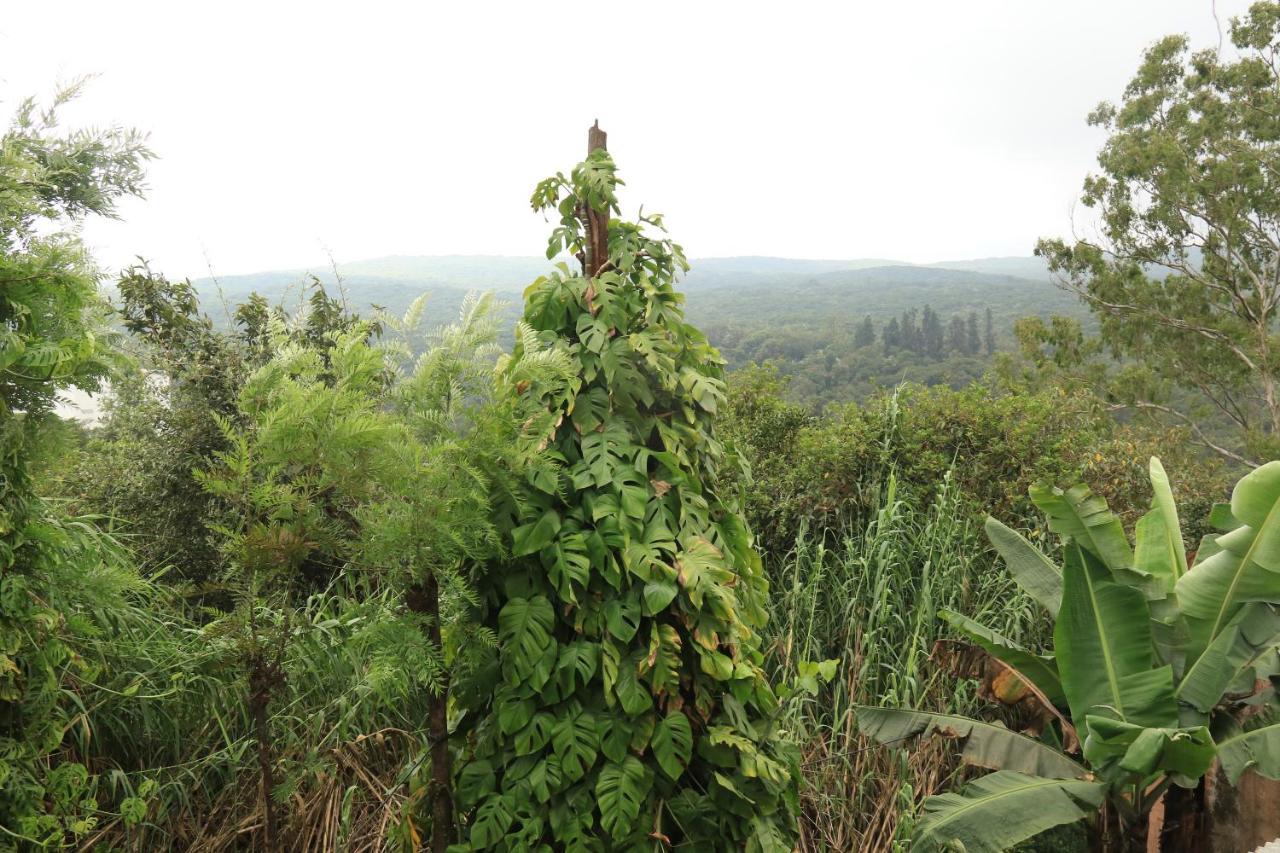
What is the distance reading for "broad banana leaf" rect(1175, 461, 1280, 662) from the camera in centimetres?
318

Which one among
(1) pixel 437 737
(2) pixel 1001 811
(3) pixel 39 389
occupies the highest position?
(3) pixel 39 389

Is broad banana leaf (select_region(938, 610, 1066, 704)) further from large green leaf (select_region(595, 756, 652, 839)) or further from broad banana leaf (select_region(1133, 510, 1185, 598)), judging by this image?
large green leaf (select_region(595, 756, 652, 839))

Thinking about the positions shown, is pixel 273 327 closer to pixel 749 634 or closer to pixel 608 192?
pixel 608 192

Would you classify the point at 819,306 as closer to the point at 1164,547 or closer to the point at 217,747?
the point at 1164,547

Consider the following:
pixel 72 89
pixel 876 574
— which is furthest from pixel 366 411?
pixel 876 574

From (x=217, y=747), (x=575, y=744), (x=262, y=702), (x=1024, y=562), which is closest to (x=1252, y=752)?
(x=1024, y=562)

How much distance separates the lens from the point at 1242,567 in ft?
10.6

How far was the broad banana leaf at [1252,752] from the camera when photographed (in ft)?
9.53

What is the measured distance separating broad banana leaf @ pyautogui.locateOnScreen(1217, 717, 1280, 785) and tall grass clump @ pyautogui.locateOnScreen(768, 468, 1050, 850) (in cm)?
99

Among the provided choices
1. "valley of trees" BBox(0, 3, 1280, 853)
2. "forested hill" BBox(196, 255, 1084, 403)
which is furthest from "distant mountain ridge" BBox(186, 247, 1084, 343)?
"valley of trees" BBox(0, 3, 1280, 853)

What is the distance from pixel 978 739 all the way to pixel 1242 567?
1.28 metres

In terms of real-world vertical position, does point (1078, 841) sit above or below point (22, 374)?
below

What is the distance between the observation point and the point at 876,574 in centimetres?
403

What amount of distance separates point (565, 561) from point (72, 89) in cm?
177
